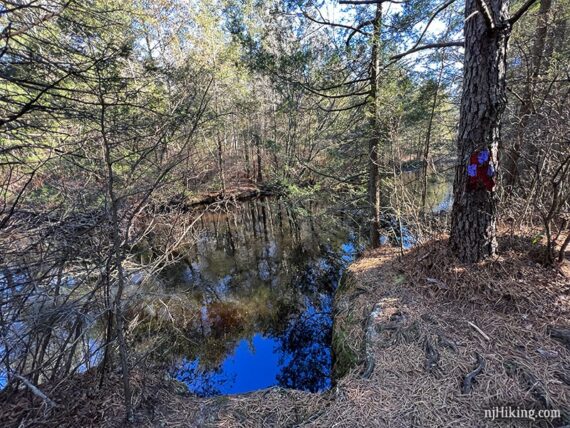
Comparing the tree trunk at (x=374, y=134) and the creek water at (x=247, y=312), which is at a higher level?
the tree trunk at (x=374, y=134)

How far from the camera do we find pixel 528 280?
2.43m

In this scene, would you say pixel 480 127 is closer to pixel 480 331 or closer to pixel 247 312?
pixel 480 331

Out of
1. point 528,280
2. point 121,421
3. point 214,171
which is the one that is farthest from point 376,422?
point 214,171

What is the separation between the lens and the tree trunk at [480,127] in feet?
7.59

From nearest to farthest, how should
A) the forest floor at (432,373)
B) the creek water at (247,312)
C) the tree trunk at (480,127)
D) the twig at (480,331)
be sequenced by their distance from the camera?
the forest floor at (432,373) → the twig at (480,331) → the tree trunk at (480,127) → the creek water at (247,312)

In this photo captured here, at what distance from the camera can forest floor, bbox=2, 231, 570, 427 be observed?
1.71m

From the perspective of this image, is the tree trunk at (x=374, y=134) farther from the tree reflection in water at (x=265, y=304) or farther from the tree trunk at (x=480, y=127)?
the tree trunk at (x=480, y=127)

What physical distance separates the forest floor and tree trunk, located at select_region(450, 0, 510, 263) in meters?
0.28

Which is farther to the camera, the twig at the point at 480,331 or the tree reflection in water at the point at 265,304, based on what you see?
the tree reflection in water at the point at 265,304

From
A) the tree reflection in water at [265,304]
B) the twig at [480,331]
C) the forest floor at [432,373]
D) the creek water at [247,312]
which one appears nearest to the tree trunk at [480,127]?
the forest floor at [432,373]

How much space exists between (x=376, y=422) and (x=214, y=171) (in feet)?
43.3

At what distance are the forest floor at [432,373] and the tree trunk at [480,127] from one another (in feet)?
0.93

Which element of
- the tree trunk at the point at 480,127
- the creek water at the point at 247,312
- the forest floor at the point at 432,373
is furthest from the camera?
the creek water at the point at 247,312

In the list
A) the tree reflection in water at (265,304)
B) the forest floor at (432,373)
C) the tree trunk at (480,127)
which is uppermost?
the tree trunk at (480,127)
